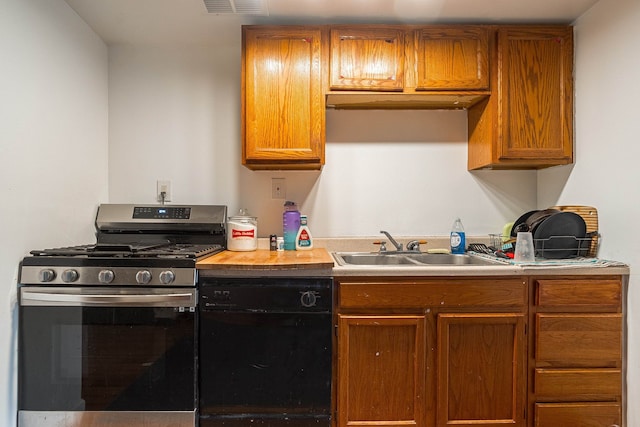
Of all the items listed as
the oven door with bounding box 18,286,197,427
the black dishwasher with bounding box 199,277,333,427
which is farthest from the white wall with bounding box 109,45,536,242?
the oven door with bounding box 18,286,197,427

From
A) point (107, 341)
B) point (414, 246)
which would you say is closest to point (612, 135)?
point (414, 246)

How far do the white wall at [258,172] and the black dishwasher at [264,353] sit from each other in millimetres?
728

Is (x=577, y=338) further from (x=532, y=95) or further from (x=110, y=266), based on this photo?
(x=110, y=266)

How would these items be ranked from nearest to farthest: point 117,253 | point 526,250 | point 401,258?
point 117,253, point 526,250, point 401,258

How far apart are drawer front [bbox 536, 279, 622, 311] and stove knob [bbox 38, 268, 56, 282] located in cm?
200

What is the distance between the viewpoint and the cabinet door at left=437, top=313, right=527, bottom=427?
1.59 metres

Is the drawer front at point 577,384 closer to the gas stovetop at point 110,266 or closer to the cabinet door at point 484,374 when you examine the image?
the cabinet door at point 484,374

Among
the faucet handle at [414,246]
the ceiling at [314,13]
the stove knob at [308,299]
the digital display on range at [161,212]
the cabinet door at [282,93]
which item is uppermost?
the ceiling at [314,13]

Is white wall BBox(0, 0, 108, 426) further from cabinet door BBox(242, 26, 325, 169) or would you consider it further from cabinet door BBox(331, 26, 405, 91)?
cabinet door BBox(331, 26, 405, 91)

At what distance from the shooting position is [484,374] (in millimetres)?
1590

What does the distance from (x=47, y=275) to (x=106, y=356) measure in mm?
400

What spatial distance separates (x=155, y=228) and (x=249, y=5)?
1.27 meters

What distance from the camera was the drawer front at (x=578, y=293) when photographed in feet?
5.22

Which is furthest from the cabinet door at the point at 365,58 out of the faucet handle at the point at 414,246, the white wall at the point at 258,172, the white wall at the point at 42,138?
the white wall at the point at 42,138
